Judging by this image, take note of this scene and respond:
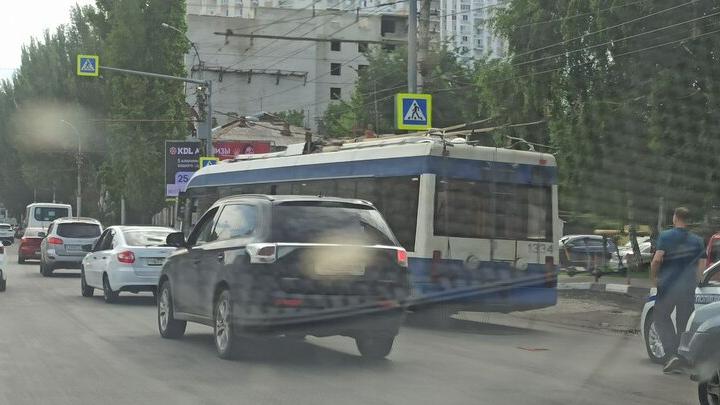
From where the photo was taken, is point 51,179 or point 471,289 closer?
point 471,289

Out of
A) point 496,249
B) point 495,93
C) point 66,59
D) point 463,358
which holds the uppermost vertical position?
point 66,59

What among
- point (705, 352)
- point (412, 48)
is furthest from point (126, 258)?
point (705, 352)

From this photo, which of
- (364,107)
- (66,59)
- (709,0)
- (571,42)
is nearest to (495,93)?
(571,42)

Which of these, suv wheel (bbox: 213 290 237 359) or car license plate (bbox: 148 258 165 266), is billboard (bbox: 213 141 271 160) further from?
suv wheel (bbox: 213 290 237 359)

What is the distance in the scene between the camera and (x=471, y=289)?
53.6 feet

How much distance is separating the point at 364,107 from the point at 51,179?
28.6 metres

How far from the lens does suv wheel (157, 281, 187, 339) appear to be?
13227mm

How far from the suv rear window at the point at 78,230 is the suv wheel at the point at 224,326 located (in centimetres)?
1825

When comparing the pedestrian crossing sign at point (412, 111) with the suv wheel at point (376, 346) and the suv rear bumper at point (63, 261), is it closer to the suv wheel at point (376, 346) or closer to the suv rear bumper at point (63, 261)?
the suv rear bumper at point (63, 261)

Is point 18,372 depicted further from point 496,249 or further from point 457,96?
point 457,96

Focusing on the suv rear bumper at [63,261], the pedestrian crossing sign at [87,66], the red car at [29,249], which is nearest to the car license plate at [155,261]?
the suv rear bumper at [63,261]

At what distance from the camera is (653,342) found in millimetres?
11836

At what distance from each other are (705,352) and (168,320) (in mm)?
7070

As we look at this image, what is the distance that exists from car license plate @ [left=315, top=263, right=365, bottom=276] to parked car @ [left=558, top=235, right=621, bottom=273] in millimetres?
22473
